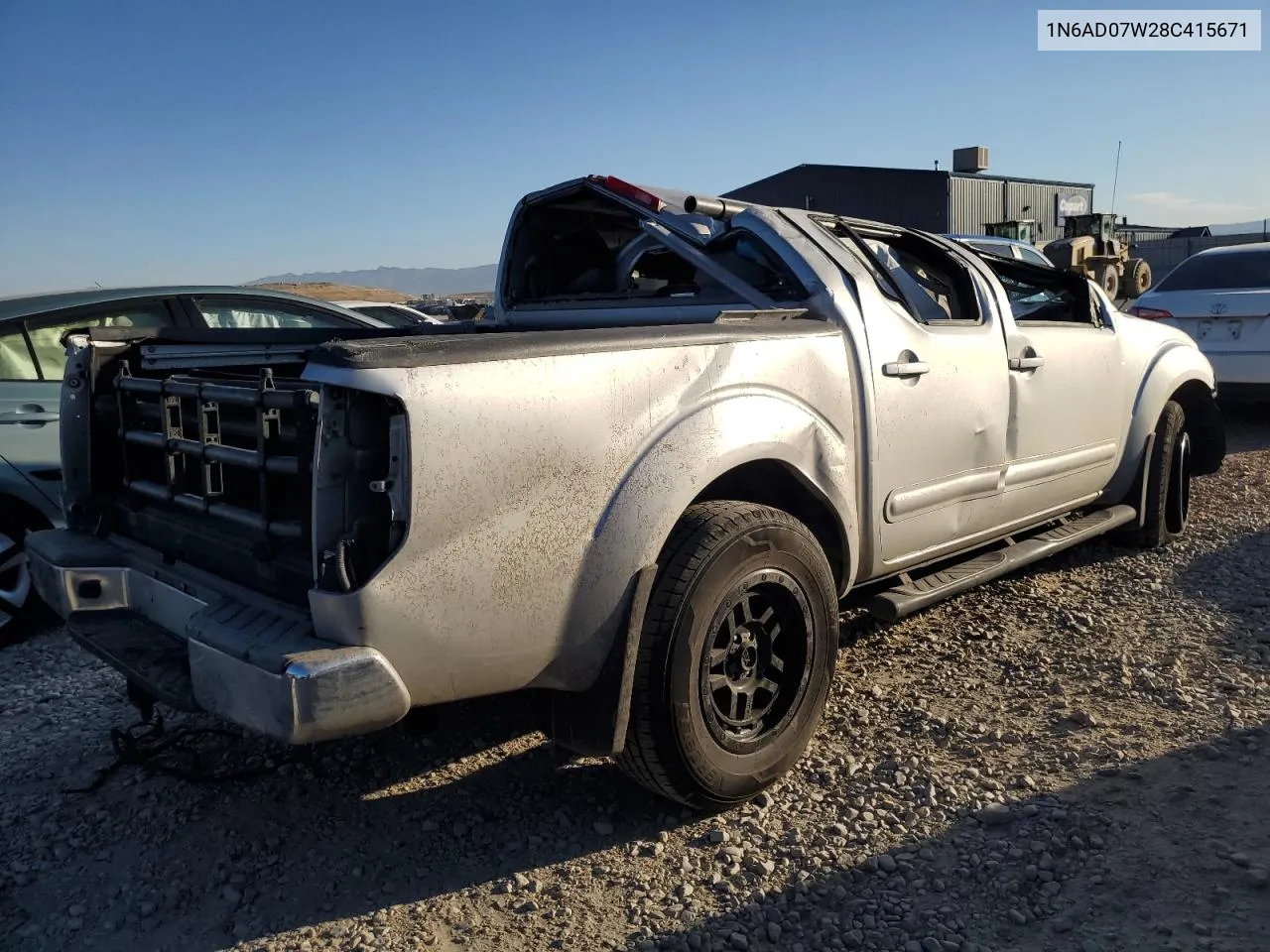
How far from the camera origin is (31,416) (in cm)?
479

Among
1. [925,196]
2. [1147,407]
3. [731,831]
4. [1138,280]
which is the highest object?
[925,196]

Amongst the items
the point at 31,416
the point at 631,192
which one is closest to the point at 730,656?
the point at 631,192

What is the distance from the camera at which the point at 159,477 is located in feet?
10.7

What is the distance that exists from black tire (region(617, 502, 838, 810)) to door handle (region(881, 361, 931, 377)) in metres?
0.74

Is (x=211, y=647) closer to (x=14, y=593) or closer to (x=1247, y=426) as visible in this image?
(x=14, y=593)

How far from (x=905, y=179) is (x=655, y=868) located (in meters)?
33.2

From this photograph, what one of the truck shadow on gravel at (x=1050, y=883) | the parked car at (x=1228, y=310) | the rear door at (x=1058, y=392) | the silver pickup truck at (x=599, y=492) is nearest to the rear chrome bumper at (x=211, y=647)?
the silver pickup truck at (x=599, y=492)

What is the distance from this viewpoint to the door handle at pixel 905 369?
3.45m

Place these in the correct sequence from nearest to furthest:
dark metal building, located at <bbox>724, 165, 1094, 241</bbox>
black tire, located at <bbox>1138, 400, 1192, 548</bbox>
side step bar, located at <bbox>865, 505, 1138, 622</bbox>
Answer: side step bar, located at <bbox>865, 505, 1138, 622</bbox> → black tire, located at <bbox>1138, 400, 1192, 548</bbox> → dark metal building, located at <bbox>724, 165, 1094, 241</bbox>

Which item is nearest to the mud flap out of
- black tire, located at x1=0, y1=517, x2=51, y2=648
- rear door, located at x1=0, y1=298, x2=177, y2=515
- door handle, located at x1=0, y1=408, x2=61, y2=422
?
rear door, located at x1=0, y1=298, x2=177, y2=515

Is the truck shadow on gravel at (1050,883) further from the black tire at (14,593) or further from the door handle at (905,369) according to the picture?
the black tire at (14,593)

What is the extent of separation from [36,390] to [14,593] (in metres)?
0.98

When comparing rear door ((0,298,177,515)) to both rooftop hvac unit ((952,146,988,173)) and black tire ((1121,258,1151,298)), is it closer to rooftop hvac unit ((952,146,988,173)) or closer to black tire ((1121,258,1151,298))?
black tire ((1121,258,1151,298))

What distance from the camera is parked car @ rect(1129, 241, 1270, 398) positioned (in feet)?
26.6
